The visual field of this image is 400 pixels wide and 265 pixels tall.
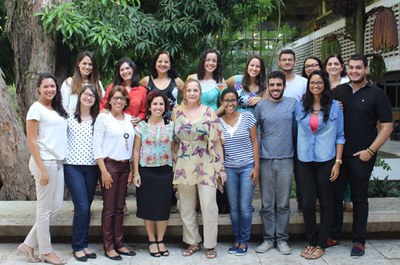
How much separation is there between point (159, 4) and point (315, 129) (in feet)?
12.1

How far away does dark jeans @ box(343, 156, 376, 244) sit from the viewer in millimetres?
4586

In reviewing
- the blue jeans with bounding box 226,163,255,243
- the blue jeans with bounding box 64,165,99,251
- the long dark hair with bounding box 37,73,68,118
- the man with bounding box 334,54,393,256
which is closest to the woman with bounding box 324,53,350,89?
the man with bounding box 334,54,393,256

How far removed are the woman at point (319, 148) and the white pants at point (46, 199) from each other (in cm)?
240

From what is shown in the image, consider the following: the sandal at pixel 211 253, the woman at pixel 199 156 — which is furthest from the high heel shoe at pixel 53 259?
the sandal at pixel 211 253

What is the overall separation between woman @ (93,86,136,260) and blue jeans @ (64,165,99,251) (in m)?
0.14

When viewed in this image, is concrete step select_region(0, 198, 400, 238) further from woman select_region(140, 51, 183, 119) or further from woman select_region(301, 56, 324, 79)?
woman select_region(301, 56, 324, 79)

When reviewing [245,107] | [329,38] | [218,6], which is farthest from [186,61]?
[245,107]

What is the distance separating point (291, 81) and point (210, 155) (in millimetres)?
1293

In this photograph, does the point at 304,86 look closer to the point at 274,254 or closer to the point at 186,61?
the point at 274,254

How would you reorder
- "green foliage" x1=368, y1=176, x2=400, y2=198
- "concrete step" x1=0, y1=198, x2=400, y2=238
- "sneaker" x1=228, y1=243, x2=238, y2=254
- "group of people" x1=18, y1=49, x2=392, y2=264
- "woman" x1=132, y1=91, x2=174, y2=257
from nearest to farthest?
1. "group of people" x1=18, y1=49, x2=392, y2=264
2. "woman" x1=132, y1=91, x2=174, y2=257
3. "sneaker" x1=228, y1=243, x2=238, y2=254
4. "concrete step" x1=0, y1=198, x2=400, y2=238
5. "green foliage" x1=368, y1=176, x2=400, y2=198

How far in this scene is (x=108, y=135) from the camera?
175 inches

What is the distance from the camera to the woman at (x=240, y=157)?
4652 mm

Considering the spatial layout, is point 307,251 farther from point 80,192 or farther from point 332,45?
point 332,45

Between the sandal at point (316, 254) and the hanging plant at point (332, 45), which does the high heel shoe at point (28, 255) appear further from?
the hanging plant at point (332, 45)
